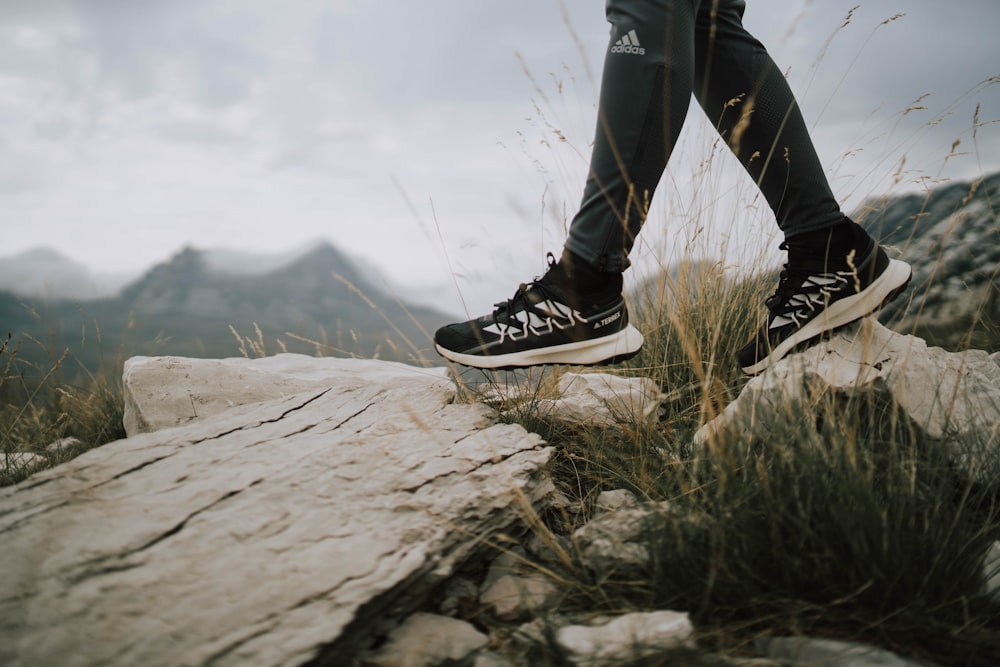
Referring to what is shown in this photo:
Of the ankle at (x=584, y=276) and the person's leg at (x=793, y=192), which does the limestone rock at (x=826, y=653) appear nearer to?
the person's leg at (x=793, y=192)

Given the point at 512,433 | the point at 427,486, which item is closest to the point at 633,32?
the point at 512,433

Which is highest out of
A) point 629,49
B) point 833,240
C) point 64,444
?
point 629,49

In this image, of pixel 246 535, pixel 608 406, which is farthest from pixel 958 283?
pixel 246 535

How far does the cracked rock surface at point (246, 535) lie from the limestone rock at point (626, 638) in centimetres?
31

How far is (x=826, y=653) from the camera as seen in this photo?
0.87m

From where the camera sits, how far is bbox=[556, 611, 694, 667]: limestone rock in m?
0.87

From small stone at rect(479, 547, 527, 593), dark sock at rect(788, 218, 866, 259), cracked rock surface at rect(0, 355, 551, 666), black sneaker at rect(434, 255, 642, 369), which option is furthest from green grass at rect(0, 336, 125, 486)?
dark sock at rect(788, 218, 866, 259)

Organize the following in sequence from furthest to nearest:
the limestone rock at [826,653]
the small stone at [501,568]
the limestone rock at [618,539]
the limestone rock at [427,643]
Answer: the small stone at [501,568] → the limestone rock at [618,539] → the limestone rock at [427,643] → the limestone rock at [826,653]

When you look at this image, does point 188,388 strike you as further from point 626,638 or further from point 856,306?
point 856,306

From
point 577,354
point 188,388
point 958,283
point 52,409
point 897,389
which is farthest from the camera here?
Result: point 52,409

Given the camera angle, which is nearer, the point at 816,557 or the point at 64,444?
the point at 816,557

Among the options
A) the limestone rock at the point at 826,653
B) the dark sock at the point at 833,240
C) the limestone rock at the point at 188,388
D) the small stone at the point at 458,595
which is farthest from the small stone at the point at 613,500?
the limestone rock at the point at 188,388

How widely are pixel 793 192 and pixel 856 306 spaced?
37 cm

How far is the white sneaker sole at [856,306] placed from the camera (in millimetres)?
1591
